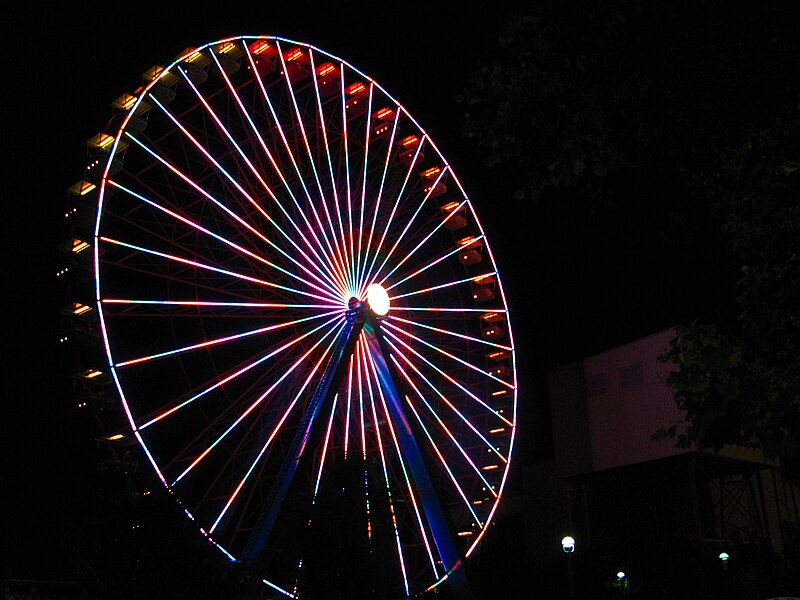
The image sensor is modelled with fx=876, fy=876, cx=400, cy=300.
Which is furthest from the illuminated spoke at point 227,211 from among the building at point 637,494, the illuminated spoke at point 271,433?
the building at point 637,494

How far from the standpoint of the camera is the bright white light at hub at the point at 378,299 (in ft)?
61.2

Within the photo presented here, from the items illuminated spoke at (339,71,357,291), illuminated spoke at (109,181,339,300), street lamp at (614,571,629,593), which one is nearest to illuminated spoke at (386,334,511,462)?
illuminated spoke at (339,71,357,291)

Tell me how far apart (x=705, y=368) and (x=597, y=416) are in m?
23.8

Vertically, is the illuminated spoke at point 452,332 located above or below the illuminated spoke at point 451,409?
above

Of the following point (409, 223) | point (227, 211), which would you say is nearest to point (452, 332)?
point (409, 223)

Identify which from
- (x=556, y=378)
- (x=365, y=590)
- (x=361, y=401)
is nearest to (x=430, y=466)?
(x=361, y=401)

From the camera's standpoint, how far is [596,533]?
32.2 m

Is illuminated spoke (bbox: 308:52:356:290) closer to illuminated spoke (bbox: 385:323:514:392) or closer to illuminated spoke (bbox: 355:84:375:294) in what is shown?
illuminated spoke (bbox: 355:84:375:294)

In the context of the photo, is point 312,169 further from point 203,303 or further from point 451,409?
point 451,409

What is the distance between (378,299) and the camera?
62.0 feet

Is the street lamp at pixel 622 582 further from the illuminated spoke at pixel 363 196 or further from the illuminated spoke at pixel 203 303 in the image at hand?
the illuminated spoke at pixel 203 303

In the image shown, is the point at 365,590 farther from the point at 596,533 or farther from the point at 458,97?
the point at 596,533

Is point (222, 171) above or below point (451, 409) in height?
above

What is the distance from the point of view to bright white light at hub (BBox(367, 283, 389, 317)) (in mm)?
18641
